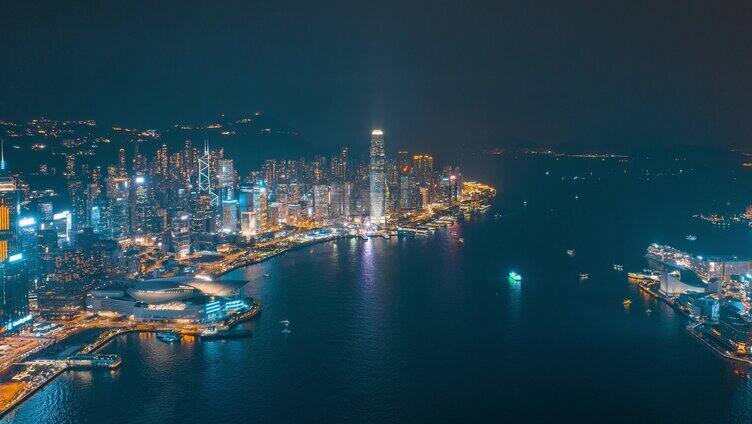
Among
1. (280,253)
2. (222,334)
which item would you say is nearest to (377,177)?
(280,253)

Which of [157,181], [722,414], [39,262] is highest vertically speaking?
[157,181]

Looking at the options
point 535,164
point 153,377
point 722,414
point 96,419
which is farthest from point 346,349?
point 535,164

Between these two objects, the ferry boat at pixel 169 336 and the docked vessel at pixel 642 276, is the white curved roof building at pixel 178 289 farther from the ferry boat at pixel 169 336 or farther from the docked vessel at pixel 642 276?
the docked vessel at pixel 642 276

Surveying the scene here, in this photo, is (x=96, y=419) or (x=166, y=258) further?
(x=166, y=258)

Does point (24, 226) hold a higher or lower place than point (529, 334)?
higher

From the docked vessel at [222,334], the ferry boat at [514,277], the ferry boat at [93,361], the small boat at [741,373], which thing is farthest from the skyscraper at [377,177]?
the small boat at [741,373]

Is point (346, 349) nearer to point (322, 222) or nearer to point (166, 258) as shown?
point (166, 258)

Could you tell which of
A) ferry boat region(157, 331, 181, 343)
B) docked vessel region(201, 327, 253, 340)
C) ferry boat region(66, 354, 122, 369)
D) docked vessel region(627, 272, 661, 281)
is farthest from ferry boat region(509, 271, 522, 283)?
ferry boat region(66, 354, 122, 369)
